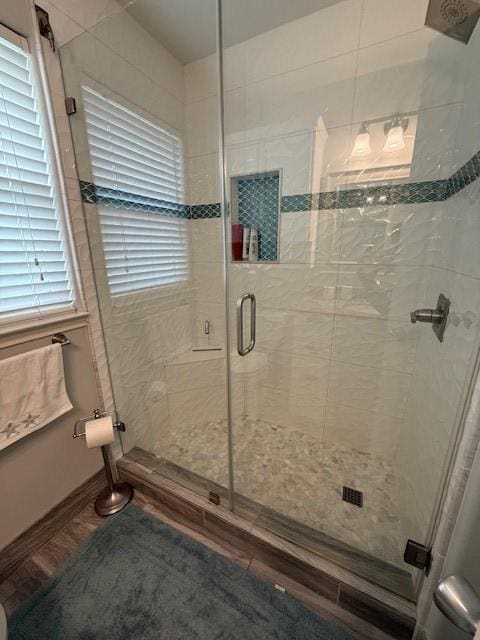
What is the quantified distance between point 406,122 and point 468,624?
175 cm

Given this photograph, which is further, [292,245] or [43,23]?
[292,245]

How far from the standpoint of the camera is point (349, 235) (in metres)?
1.53

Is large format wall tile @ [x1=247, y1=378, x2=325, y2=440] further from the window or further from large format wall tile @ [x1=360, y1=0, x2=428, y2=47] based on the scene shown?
large format wall tile @ [x1=360, y1=0, x2=428, y2=47]

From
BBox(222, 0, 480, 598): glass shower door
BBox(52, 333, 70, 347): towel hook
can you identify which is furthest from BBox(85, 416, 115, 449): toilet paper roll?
BBox(222, 0, 480, 598): glass shower door

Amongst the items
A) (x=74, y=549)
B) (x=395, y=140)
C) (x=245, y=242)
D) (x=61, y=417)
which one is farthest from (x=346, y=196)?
(x=74, y=549)

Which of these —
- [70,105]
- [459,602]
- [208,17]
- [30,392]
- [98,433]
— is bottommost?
[98,433]

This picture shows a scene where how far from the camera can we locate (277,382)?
6.44ft

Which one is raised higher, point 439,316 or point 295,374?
point 439,316

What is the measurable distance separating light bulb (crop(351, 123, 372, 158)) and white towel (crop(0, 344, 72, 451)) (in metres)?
1.82

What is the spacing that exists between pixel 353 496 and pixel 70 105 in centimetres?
244

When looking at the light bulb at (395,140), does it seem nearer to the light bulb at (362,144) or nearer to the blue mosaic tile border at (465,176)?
the light bulb at (362,144)

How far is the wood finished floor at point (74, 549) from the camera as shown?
1.02 m

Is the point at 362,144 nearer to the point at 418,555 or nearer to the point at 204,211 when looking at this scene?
the point at 204,211

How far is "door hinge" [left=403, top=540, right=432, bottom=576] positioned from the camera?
0.92 metres
